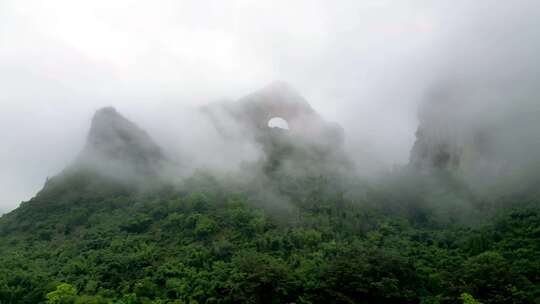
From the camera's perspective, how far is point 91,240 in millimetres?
28656

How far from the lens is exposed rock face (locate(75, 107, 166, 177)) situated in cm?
3944

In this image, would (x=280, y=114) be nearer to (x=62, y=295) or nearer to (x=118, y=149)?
(x=118, y=149)

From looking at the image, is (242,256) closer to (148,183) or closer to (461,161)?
(148,183)

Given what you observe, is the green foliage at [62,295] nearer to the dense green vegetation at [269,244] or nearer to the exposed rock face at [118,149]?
the dense green vegetation at [269,244]

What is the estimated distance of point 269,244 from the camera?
A: 87.0ft

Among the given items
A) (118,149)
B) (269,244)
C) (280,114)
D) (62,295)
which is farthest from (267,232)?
(280,114)

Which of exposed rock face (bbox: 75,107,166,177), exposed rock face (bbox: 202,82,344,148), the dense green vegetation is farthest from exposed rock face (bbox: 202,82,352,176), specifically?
exposed rock face (bbox: 75,107,166,177)

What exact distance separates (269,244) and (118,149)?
19980 mm

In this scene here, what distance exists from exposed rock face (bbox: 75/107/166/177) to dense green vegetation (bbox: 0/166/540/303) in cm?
247

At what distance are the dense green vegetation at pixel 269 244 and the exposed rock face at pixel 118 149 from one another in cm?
247

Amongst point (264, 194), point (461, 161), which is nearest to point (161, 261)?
point (264, 194)

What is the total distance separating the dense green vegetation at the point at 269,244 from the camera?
2044 cm

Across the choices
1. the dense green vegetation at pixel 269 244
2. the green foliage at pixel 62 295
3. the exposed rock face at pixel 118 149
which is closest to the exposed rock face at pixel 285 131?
the dense green vegetation at pixel 269 244

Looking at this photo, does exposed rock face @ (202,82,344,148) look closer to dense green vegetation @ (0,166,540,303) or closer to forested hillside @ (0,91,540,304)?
forested hillside @ (0,91,540,304)
